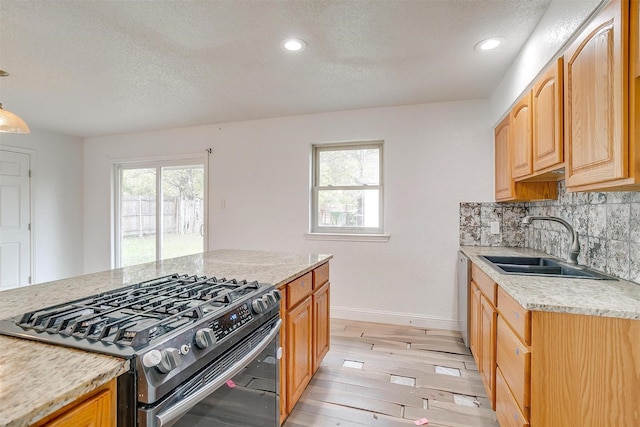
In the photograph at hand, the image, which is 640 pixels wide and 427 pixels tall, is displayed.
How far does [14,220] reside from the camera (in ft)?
13.2

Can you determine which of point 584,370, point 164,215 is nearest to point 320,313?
point 584,370

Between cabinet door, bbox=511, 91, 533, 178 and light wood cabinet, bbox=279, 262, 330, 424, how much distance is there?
1.56m

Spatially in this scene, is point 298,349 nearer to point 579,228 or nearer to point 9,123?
point 579,228

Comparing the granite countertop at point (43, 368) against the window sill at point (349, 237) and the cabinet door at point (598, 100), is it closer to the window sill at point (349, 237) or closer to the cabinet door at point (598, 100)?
the cabinet door at point (598, 100)

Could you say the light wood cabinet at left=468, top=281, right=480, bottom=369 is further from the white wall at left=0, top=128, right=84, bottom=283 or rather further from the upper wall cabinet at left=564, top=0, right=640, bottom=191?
the white wall at left=0, top=128, right=84, bottom=283

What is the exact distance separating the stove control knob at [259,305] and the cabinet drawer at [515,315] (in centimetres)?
106

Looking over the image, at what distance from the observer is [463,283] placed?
274 cm

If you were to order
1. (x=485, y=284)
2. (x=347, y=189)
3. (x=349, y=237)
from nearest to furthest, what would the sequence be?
(x=485, y=284) → (x=349, y=237) → (x=347, y=189)

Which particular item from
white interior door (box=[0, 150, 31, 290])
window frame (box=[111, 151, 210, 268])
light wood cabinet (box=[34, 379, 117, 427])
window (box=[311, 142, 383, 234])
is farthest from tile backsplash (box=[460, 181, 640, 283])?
white interior door (box=[0, 150, 31, 290])

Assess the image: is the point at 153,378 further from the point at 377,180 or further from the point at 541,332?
the point at 377,180

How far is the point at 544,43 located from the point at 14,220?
583cm

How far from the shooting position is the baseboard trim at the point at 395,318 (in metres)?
3.17

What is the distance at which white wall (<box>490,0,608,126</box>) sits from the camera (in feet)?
4.55

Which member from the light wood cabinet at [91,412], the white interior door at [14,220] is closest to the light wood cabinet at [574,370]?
the light wood cabinet at [91,412]
